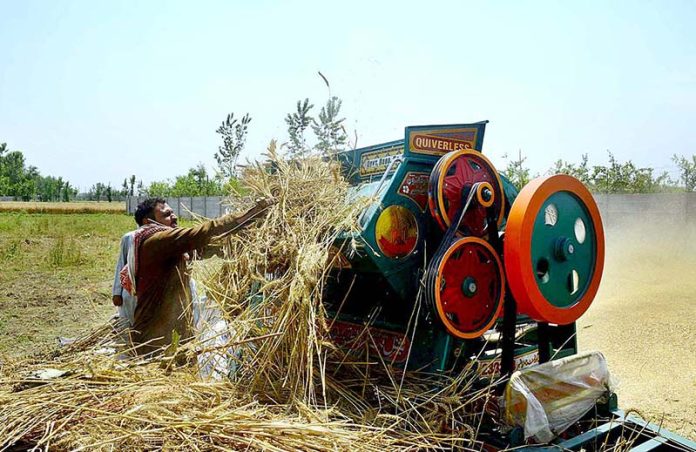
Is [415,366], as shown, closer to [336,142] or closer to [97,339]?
[336,142]

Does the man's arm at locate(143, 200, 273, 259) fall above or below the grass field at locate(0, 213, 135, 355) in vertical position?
above

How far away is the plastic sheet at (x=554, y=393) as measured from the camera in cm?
269

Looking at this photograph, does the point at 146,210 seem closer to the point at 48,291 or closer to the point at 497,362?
the point at 497,362

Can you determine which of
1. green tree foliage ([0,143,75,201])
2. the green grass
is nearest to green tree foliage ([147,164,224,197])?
the green grass

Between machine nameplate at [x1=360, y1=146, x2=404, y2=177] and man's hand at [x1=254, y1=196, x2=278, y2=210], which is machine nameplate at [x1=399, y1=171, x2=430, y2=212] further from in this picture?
man's hand at [x1=254, y1=196, x2=278, y2=210]

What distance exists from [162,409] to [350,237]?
126 cm

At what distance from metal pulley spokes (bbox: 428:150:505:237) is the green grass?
2.46 meters

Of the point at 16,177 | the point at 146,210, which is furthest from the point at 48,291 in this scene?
the point at 16,177

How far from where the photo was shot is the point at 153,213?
411 centimetres

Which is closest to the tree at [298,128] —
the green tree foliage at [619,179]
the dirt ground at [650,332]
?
the dirt ground at [650,332]

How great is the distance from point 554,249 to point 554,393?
806 millimetres

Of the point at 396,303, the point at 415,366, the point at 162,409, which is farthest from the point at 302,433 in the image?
the point at 396,303

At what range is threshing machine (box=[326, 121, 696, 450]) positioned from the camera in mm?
2895

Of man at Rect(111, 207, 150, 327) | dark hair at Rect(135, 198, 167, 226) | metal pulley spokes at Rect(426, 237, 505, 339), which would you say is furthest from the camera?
dark hair at Rect(135, 198, 167, 226)
